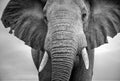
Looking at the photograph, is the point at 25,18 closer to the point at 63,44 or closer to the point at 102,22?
the point at 102,22

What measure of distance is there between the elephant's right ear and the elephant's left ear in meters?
0.94

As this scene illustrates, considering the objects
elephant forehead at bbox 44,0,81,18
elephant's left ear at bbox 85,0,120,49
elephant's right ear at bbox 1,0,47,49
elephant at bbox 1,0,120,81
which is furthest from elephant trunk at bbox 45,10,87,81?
elephant's right ear at bbox 1,0,47,49

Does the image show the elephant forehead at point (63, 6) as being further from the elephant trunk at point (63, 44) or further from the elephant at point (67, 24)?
the elephant trunk at point (63, 44)

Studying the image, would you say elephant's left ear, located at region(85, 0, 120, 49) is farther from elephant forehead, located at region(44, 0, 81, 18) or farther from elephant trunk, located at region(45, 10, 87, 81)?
elephant trunk, located at region(45, 10, 87, 81)

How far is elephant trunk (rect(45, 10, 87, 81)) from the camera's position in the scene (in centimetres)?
637

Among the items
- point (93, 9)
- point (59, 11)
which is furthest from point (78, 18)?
point (93, 9)

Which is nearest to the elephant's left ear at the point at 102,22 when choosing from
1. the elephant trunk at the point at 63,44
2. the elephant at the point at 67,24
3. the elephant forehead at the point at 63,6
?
the elephant at the point at 67,24

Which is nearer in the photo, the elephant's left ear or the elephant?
the elephant

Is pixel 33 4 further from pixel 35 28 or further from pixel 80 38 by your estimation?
pixel 80 38

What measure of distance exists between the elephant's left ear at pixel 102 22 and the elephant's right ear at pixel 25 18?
3.10 feet

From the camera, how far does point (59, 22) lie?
6602 mm

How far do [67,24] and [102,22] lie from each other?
4.20 ft

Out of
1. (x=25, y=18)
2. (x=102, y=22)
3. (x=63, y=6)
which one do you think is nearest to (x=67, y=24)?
(x=63, y=6)

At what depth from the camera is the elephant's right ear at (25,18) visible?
7.67 meters
